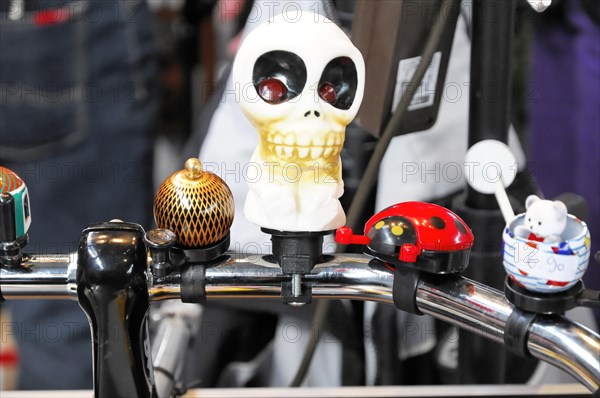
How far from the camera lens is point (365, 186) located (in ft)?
2.19

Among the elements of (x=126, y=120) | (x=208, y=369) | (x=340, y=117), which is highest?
(x=340, y=117)

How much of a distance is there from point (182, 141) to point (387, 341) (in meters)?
1.37

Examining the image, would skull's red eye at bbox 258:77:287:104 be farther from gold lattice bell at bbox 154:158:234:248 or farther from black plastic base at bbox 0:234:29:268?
black plastic base at bbox 0:234:29:268

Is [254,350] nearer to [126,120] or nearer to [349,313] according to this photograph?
[349,313]

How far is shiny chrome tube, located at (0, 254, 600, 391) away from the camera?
0.49 meters

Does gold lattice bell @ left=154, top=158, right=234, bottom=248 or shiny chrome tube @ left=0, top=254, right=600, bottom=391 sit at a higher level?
gold lattice bell @ left=154, top=158, right=234, bottom=248

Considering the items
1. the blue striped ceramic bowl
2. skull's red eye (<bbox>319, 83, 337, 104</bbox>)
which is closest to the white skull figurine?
skull's red eye (<bbox>319, 83, 337, 104</bbox>)

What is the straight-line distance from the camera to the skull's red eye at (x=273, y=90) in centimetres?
47

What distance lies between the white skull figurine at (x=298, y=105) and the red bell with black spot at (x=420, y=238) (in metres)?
0.03

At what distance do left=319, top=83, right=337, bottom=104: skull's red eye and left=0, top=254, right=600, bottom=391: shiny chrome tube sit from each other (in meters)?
0.11

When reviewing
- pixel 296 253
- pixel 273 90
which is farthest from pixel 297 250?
pixel 273 90

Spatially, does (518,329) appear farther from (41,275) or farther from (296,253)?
(41,275)

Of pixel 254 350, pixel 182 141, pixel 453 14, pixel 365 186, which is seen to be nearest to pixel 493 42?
pixel 453 14

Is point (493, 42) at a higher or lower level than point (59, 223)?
higher
